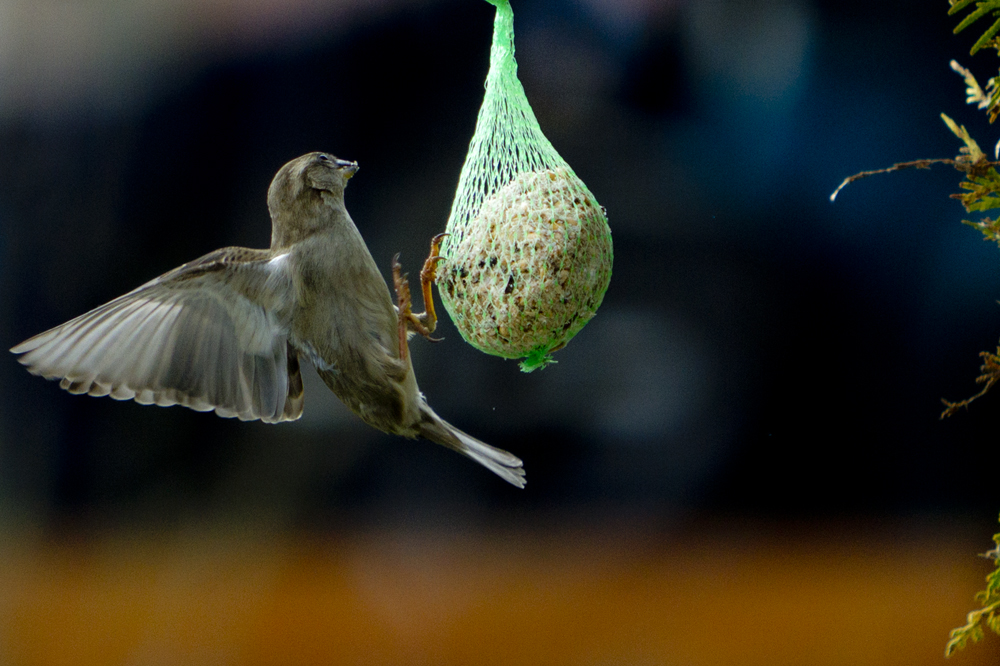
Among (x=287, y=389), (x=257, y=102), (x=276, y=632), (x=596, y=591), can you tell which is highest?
(x=257, y=102)

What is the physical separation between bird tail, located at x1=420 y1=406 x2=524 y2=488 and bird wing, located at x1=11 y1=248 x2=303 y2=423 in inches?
13.2

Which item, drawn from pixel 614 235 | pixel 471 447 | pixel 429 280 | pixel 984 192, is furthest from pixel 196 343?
pixel 614 235

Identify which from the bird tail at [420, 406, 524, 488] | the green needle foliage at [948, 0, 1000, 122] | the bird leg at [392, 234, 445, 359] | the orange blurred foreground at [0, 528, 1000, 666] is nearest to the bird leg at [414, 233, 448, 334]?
the bird leg at [392, 234, 445, 359]

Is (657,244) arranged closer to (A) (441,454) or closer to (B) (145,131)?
(A) (441,454)

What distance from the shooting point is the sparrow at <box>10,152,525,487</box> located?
199cm

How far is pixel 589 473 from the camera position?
3.66m

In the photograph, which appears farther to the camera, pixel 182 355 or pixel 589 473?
pixel 589 473

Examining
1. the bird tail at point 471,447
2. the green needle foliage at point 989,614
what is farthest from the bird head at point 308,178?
the green needle foliage at point 989,614

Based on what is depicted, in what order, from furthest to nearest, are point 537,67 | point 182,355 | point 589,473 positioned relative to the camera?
point 589,473
point 537,67
point 182,355

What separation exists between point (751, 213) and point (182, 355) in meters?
2.40

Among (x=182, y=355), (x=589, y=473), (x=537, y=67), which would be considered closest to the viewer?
(x=182, y=355)

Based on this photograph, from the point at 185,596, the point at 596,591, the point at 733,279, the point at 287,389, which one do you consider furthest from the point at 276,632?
the point at 733,279

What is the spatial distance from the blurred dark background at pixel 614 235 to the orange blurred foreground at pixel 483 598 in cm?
11

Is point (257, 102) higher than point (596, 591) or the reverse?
higher
